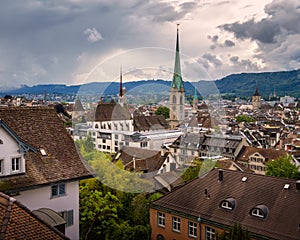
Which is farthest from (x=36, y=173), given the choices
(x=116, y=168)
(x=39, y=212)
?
(x=116, y=168)

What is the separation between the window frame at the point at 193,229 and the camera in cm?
2723

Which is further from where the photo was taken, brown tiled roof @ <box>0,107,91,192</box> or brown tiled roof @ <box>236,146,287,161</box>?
brown tiled roof @ <box>236,146,287,161</box>

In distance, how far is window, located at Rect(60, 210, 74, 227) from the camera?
73.6ft

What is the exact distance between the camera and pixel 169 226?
29.2 meters

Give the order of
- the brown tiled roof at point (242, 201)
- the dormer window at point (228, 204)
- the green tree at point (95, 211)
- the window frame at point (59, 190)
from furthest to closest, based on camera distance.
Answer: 1. the dormer window at point (228, 204)
2. the green tree at point (95, 211)
3. the brown tiled roof at point (242, 201)
4. the window frame at point (59, 190)

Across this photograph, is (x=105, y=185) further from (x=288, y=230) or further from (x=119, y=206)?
(x=288, y=230)

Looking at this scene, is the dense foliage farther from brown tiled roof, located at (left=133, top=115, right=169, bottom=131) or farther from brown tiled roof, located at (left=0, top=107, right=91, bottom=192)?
brown tiled roof, located at (left=133, top=115, right=169, bottom=131)

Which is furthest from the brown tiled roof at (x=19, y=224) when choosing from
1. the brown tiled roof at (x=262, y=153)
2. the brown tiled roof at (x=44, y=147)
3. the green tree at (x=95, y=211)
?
the brown tiled roof at (x=262, y=153)

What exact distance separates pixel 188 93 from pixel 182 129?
339cm

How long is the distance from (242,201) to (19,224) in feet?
63.8

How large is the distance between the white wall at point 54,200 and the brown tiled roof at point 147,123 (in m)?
5.21

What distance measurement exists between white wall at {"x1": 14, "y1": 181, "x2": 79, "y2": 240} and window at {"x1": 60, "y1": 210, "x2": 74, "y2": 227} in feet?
0.59

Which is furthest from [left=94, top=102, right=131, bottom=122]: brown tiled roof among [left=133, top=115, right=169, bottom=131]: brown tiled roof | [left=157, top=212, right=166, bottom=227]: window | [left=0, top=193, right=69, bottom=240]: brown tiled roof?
[left=0, top=193, right=69, bottom=240]: brown tiled roof

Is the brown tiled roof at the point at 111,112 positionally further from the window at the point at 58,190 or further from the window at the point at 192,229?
the window at the point at 192,229
